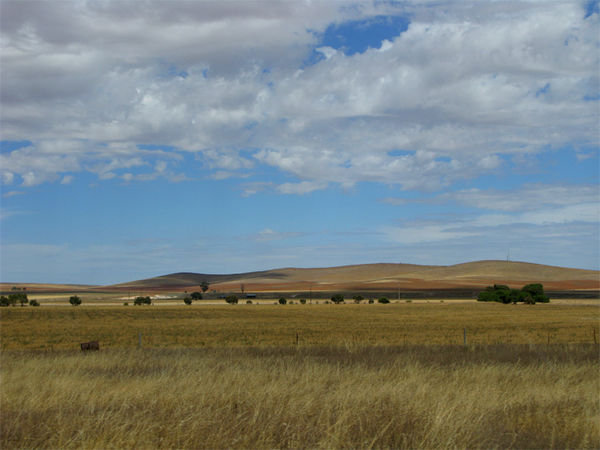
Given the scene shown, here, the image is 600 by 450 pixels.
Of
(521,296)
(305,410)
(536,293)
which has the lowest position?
(521,296)

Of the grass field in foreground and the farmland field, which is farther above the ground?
the farmland field

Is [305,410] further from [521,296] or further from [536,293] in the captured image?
[536,293]

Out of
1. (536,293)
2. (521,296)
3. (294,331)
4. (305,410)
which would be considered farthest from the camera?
(536,293)

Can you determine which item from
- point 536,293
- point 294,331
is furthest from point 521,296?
point 294,331

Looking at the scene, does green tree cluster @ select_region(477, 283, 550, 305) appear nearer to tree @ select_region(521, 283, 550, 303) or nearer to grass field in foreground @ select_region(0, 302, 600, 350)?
tree @ select_region(521, 283, 550, 303)

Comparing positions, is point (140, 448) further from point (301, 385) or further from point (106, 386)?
point (106, 386)

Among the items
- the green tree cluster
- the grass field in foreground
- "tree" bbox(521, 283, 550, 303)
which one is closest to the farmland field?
the grass field in foreground

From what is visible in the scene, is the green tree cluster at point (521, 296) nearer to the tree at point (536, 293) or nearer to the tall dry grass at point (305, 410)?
the tree at point (536, 293)

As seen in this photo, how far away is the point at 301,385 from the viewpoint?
13.1 metres

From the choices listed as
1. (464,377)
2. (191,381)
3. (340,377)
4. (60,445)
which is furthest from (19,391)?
(464,377)

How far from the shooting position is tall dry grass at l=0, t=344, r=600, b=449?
876cm

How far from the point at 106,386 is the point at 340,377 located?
545cm

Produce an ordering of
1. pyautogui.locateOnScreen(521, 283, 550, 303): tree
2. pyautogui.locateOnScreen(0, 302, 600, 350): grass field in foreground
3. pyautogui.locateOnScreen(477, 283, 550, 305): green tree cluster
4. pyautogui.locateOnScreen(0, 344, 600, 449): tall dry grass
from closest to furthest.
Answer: pyautogui.locateOnScreen(0, 344, 600, 449): tall dry grass → pyautogui.locateOnScreen(0, 302, 600, 350): grass field in foreground → pyautogui.locateOnScreen(477, 283, 550, 305): green tree cluster → pyautogui.locateOnScreen(521, 283, 550, 303): tree

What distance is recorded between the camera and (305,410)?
10.1 m
